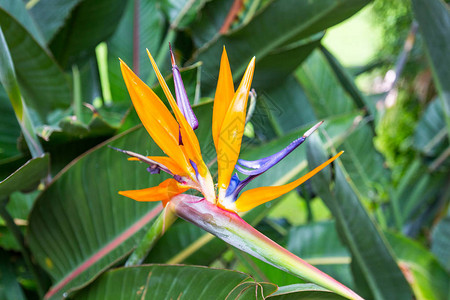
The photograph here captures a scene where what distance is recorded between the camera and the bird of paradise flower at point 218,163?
24 cm

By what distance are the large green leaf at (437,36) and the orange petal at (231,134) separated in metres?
0.37

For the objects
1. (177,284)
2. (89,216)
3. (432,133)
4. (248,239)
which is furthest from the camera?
(432,133)

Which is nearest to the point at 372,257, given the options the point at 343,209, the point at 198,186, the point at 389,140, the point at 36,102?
the point at 343,209

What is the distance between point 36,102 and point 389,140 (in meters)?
1.95

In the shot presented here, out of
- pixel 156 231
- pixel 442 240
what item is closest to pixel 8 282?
pixel 156 231

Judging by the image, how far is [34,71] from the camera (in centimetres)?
57

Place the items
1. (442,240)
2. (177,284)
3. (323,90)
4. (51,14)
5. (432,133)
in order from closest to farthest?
1. (177,284)
2. (51,14)
3. (442,240)
4. (323,90)
5. (432,133)

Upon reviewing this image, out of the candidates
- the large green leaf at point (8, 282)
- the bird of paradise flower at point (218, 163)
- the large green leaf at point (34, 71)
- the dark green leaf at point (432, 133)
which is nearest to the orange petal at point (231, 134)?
the bird of paradise flower at point (218, 163)

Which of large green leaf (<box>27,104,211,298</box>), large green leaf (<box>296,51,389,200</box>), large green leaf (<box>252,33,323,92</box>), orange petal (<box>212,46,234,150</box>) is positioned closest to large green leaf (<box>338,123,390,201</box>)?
large green leaf (<box>296,51,389,200</box>)

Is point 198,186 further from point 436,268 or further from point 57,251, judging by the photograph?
point 436,268

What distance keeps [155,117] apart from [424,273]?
0.63m

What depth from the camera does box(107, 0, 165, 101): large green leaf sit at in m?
0.81

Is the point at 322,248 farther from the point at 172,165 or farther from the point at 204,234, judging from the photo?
the point at 172,165

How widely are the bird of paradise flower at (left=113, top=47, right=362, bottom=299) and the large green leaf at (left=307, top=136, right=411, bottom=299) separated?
183 millimetres
